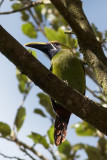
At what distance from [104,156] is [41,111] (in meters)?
0.93

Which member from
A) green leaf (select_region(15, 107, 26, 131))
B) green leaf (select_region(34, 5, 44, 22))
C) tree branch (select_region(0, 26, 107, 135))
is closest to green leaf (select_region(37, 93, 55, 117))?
green leaf (select_region(15, 107, 26, 131))

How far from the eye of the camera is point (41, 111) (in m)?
3.90

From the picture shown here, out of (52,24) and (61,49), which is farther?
(52,24)

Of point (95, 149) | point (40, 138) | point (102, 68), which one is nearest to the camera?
point (102, 68)

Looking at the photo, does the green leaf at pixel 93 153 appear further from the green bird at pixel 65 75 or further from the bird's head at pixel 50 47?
the bird's head at pixel 50 47

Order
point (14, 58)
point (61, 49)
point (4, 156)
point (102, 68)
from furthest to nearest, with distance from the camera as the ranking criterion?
point (61, 49)
point (4, 156)
point (102, 68)
point (14, 58)

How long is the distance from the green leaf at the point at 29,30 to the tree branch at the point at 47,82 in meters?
2.84

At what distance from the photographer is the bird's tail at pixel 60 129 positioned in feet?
9.37

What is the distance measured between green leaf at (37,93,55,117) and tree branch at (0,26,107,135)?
75.6 inches

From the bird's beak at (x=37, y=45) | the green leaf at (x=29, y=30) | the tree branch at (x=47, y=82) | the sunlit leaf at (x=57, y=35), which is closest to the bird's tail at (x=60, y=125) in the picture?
the sunlit leaf at (x=57, y=35)

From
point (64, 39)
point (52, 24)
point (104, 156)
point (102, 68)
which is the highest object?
point (52, 24)

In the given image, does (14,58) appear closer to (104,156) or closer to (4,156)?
(4,156)

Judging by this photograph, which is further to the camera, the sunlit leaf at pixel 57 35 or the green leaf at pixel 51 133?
the sunlit leaf at pixel 57 35

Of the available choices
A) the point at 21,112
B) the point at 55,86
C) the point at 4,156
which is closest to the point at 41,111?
the point at 21,112
